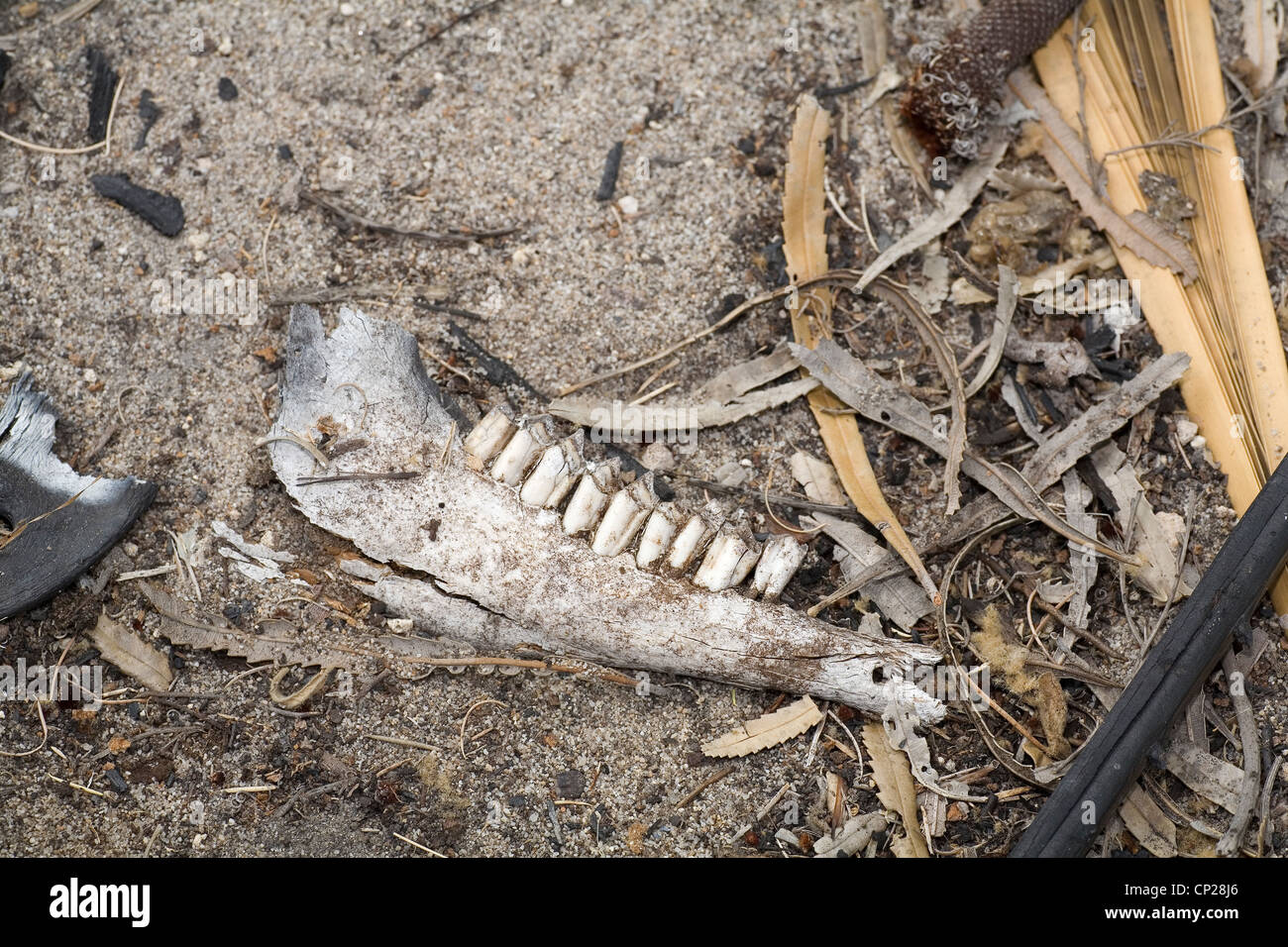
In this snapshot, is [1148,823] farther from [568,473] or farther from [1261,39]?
[1261,39]

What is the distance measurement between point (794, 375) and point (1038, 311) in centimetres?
87

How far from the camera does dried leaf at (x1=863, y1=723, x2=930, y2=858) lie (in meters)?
2.70

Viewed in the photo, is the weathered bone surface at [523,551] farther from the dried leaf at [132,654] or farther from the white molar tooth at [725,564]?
the dried leaf at [132,654]

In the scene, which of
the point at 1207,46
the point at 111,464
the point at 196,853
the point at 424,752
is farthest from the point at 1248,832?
the point at 111,464

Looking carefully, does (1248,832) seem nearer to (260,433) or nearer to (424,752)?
(424,752)

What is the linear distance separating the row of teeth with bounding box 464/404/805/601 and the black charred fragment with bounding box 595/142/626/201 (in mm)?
941

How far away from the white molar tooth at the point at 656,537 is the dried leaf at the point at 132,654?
147 centimetres

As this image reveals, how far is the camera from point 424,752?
2.78 metres

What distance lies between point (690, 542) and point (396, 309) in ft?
4.21

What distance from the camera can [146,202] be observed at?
321cm

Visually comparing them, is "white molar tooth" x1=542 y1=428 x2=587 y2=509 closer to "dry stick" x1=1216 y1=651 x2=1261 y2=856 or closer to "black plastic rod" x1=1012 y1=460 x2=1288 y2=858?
"black plastic rod" x1=1012 y1=460 x2=1288 y2=858

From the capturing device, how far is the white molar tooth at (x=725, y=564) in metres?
2.79

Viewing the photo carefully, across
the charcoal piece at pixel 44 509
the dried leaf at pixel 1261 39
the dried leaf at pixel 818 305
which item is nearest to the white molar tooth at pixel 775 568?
the dried leaf at pixel 818 305
